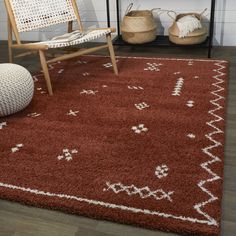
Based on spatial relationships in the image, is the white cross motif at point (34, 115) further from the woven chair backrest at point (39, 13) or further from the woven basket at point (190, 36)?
the woven basket at point (190, 36)

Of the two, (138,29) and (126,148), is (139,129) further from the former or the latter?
(138,29)

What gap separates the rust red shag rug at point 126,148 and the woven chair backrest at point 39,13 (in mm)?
477

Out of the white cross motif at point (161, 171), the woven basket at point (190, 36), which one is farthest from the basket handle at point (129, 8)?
the white cross motif at point (161, 171)

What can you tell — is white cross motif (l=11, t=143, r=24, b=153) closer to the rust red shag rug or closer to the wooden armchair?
the rust red shag rug

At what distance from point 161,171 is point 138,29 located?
5.76ft

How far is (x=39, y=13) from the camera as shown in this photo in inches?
111

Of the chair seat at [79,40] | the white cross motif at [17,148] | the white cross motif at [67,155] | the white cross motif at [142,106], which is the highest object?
the chair seat at [79,40]

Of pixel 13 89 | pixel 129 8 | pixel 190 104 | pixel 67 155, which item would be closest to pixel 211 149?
pixel 190 104

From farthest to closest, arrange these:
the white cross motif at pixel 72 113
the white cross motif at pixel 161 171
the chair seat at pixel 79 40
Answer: the chair seat at pixel 79 40, the white cross motif at pixel 72 113, the white cross motif at pixel 161 171

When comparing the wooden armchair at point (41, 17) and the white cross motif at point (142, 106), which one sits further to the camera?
the wooden armchair at point (41, 17)

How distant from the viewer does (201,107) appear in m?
2.13

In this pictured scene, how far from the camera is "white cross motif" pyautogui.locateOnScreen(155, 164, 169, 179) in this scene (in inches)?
61.3

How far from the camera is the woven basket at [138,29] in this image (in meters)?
3.01

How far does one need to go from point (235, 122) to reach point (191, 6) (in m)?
1.61
